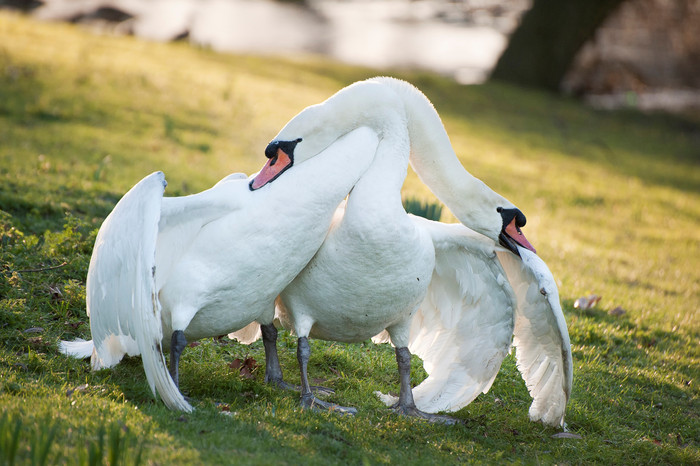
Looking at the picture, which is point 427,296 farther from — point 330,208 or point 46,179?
point 46,179

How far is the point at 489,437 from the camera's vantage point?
4.92 m

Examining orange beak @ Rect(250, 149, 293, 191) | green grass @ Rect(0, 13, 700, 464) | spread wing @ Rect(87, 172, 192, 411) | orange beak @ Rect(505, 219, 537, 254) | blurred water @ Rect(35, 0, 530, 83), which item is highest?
orange beak @ Rect(250, 149, 293, 191)

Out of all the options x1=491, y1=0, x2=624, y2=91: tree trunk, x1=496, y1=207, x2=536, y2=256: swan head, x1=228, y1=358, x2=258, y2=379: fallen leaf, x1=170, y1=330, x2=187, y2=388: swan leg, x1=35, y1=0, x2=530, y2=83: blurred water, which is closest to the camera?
x1=170, y1=330, x2=187, y2=388: swan leg

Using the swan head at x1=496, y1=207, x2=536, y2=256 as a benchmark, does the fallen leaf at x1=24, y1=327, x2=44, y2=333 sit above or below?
below

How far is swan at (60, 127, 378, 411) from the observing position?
166 inches

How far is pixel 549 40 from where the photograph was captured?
20.2 m

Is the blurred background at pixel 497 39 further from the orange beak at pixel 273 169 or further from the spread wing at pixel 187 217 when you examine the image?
the spread wing at pixel 187 217

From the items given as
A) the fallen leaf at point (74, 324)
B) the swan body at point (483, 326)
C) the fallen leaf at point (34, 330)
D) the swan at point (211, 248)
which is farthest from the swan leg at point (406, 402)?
the fallen leaf at point (34, 330)

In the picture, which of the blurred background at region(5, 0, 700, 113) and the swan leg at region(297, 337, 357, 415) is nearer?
the swan leg at region(297, 337, 357, 415)

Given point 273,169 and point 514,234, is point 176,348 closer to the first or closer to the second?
point 273,169

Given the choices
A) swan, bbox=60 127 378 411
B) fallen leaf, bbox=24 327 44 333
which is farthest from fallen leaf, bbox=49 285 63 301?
swan, bbox=60 127 378 411

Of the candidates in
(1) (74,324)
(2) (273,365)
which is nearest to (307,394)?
(2) (273,365)

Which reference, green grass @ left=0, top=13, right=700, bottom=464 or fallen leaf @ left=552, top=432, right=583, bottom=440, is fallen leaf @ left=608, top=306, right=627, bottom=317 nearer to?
green grass @ left=0, top=13, right=700, bottom=464

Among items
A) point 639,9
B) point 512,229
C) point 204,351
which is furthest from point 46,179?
point 639,9
